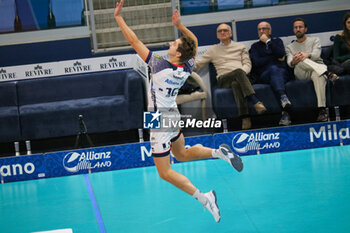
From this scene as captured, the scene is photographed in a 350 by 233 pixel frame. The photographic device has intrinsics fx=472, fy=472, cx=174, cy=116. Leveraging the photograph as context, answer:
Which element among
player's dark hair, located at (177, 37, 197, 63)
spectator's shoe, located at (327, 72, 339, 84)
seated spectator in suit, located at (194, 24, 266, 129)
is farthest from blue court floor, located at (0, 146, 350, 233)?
player's dark hair, located at (177, 37, 197, 63)

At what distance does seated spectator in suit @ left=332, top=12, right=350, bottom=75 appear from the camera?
690cm

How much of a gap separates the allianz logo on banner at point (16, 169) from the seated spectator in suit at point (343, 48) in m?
4.47

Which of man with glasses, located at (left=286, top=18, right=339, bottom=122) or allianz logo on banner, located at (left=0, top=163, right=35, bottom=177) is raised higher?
man with glasses, located at (left=286, top=18, right=339, bottom=122)

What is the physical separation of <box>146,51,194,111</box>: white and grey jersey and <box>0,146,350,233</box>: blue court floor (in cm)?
103

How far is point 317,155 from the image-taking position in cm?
610

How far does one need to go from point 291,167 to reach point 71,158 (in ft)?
9.13

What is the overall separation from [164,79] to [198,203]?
1409mm

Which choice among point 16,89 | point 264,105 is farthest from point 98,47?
point 264,105

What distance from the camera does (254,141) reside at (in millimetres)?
6430

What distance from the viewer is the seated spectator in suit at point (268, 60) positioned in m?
6.75

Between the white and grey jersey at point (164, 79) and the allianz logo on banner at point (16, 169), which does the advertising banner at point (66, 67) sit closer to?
the allianz logo on banner at point (16, 169)

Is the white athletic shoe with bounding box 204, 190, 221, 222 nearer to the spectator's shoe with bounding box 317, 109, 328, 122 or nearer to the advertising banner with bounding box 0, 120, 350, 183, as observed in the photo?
the advertising banner with bounding box 0, 120, 350, 183

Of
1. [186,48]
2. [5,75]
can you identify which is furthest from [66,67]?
[186,48]

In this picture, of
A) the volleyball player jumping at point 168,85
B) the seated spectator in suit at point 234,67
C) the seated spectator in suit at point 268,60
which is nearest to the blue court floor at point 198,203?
the volleyball player jumping at point 168,85
